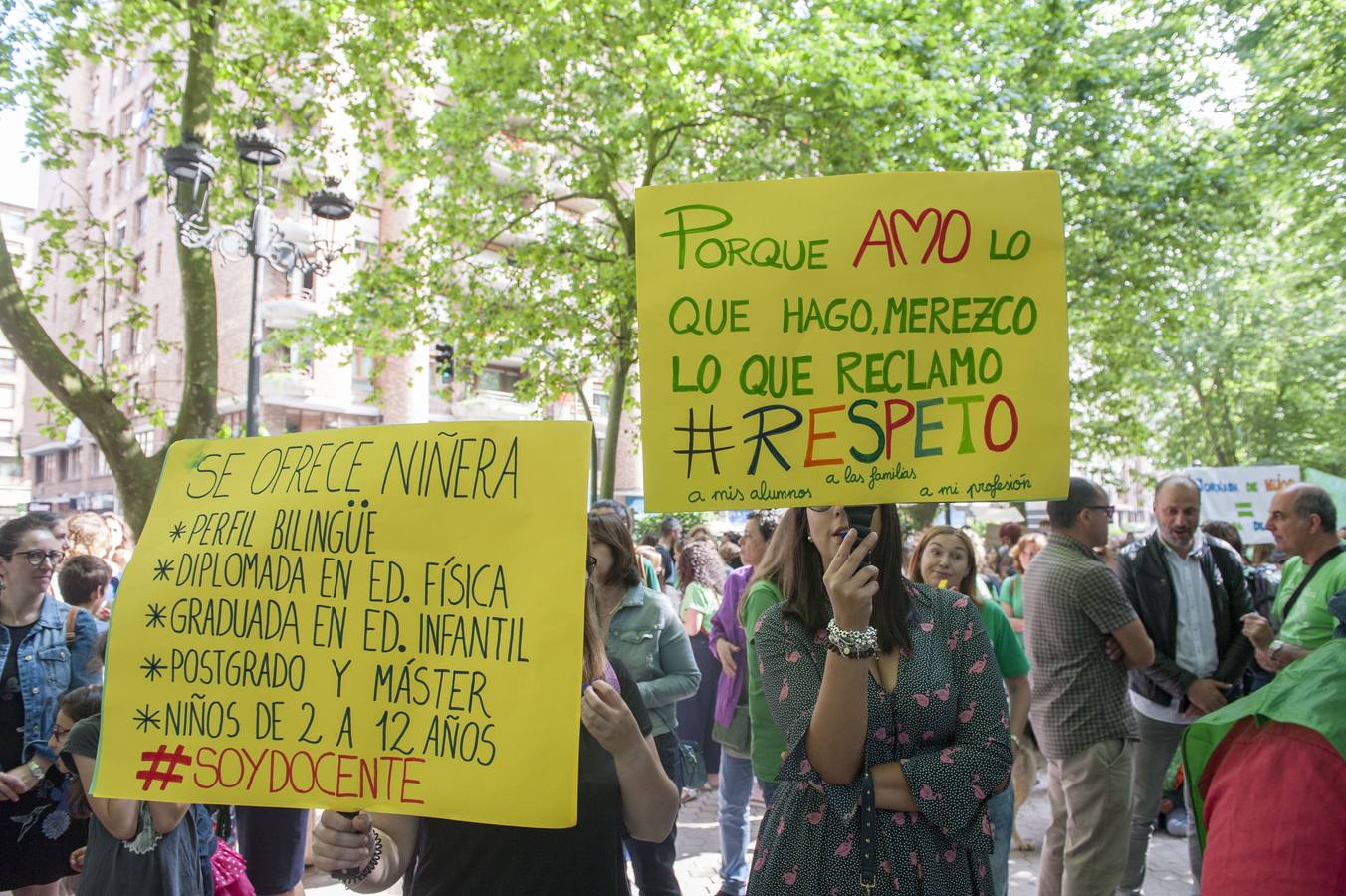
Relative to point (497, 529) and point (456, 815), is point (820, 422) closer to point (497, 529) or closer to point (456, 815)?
point (497, 529)

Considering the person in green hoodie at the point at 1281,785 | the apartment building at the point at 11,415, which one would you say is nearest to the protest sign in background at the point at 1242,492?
the person in green hoodie at the point at 1281,785

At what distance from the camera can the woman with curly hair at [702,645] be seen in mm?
6613

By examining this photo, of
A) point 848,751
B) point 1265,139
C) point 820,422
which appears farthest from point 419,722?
point 1265,139

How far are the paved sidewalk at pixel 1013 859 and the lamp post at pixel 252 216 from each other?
4.86 meters

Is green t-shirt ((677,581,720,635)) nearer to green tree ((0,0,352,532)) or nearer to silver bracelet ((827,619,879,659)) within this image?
green tree ((0,0,352,532))

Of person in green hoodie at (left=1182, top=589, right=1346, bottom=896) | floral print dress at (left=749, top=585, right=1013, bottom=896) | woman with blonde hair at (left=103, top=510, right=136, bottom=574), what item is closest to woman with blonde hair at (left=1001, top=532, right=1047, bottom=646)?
floral print dress at (left=749, top=585, right=1013, bottom=896)

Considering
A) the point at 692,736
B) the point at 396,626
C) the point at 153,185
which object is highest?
the point at 153,185

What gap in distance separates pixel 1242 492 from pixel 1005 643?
8768mm

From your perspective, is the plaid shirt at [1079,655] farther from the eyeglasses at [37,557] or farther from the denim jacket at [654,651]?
the eyeglasses at [37,557]

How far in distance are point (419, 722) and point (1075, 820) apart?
10.8ft

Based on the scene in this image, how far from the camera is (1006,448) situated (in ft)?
6.66

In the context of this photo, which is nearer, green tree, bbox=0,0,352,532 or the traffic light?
green tree, bbox=0,0,352,532

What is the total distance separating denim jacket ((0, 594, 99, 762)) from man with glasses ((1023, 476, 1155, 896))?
4.17 m

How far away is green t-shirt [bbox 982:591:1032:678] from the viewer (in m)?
4.05
